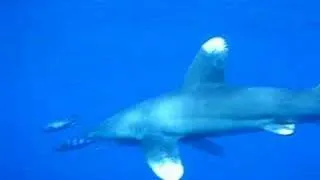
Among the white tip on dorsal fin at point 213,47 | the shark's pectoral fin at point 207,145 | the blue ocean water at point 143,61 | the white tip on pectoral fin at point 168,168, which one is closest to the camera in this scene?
the white tip on pectoral fin at point 168,168

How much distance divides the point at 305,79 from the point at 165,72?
827 cm

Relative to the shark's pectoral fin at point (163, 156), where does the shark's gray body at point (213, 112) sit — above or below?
above

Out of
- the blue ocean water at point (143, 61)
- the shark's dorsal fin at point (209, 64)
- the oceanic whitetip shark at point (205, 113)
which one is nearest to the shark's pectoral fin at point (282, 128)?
the oceanic whitetip shark at point (205, 113)

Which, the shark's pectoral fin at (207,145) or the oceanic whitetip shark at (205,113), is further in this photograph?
the shark's pectoral fin at (207,145)

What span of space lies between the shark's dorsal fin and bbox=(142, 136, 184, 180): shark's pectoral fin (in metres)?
0.82

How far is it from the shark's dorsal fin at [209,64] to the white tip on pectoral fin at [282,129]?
899 mm

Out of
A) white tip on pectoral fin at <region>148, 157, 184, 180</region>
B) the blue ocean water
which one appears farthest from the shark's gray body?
the blue ocean water

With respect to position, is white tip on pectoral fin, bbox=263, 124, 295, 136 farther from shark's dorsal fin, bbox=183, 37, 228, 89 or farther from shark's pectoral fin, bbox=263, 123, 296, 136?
shark's dorsal fin, bbox=183, 37, 228, 89

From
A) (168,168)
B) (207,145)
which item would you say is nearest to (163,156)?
(168,168)

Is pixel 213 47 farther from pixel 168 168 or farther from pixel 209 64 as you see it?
pixel 168 168

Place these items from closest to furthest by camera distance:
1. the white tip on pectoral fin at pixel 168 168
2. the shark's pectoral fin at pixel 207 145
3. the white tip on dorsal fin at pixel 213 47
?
the white tip on pectoral fin at pixel 168 168 < the white tip on dorsal fin at pixel 213 47 < the shark's pectoral fin at pixel 207 145

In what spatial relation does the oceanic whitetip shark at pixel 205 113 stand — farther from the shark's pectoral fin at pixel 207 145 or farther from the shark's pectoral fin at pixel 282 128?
the shark's pectoral fin at pixel 207 145

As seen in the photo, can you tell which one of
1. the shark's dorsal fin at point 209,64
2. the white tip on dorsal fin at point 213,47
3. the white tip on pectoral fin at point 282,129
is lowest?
the white tip on pectoral fin at point 282,129

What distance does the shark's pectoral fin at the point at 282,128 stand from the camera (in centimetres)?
820
